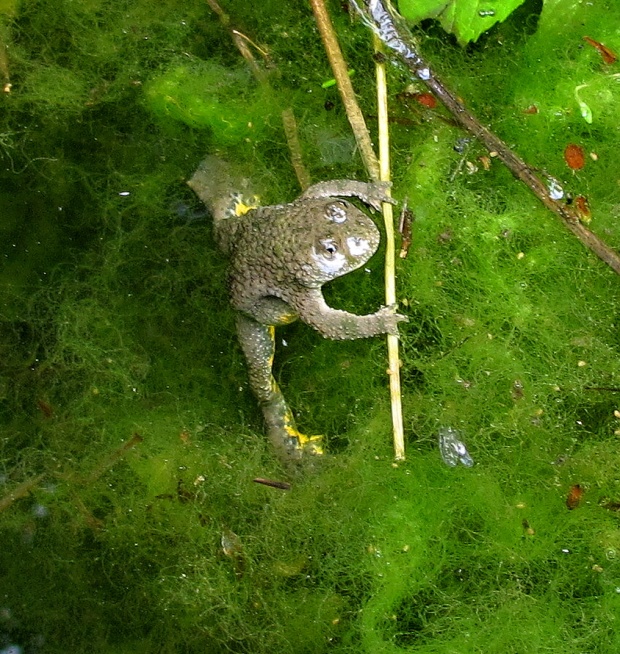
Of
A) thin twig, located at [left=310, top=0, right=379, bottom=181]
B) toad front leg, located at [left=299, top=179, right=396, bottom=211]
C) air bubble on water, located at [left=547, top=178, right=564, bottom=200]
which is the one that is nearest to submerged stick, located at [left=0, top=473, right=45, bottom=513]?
toad front leg, located at [left=299, top=179, right=396, bottom=211]

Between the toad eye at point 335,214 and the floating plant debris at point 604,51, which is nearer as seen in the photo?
the toad eye at point 335,214

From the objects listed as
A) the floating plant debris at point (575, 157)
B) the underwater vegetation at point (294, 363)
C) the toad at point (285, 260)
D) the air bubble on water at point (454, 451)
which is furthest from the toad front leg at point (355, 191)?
the air bubble on water at point (454, 451)

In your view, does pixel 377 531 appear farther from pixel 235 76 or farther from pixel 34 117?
pixel 34 117

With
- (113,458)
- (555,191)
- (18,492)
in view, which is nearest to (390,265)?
(555,191)

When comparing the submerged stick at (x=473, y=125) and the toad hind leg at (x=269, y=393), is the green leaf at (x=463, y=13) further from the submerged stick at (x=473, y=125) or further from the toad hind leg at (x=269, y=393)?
the toad hind leg at (x=269, y=393)

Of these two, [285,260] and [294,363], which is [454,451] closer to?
[294,363]

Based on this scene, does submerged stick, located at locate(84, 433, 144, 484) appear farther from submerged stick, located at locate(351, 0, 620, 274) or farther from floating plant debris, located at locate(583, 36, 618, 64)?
floating plant debris, located at locate(583, 36, 618, 64)

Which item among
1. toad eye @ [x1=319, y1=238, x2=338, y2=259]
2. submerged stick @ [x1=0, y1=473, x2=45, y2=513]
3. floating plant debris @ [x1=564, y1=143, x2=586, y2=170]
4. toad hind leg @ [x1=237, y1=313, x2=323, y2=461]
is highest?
floating plant debris @ [x1=564, y1=143, x2=586, y2=170]

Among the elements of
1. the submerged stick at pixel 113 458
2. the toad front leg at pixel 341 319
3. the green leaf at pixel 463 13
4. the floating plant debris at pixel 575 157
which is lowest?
the submerged stick at pixel 113 458
